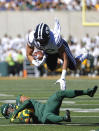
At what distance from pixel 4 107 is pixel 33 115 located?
46cm

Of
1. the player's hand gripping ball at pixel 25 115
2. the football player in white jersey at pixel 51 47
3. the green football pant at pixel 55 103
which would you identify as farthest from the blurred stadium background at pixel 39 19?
the green football pant at pixel 55 103

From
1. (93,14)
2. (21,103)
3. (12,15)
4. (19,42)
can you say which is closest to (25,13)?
(12,15)

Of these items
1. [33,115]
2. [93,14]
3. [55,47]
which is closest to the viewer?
[33,115]

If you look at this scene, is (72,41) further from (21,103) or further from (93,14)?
(21,103)

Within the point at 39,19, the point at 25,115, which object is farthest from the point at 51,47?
the point at 39,19

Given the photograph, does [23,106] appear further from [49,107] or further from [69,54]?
[69,54]

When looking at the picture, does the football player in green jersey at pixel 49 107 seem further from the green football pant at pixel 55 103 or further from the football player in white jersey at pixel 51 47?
the football player in white jersey at pixel 51 47

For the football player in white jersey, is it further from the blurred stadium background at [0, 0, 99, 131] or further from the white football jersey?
the blurred stadium background at [0, 0, 99, 131]

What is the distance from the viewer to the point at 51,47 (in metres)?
8.11

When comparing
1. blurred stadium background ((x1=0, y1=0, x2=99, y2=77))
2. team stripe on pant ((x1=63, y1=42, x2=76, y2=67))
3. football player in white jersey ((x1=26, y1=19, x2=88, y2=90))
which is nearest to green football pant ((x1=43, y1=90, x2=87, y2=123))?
football player in white jersey ((x1=26, y1=19, x2=88, y2=90))

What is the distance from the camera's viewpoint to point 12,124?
639 centimetres

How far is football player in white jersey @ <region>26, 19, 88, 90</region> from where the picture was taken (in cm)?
767

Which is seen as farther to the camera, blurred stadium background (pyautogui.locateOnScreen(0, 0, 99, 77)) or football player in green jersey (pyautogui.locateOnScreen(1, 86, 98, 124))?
blurred stadium background (pyautogui.locateOnScreen(0, 0, 99, 77))

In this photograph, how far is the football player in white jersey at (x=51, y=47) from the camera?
25.2 feet
